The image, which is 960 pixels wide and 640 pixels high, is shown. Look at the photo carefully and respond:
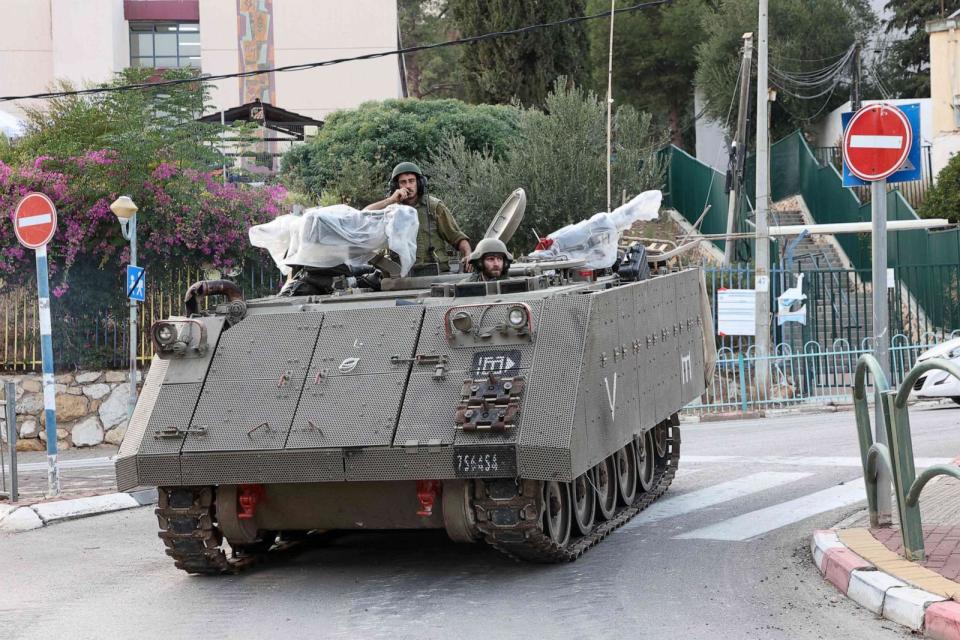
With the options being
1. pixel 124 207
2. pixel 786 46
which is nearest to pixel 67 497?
pixel 124 207

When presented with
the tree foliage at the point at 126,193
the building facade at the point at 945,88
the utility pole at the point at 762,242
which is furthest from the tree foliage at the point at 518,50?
the tree foliage at the point at 126,193

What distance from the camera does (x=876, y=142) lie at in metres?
8.74

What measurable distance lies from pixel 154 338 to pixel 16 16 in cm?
3196

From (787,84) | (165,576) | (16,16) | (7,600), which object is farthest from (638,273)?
(16,16)

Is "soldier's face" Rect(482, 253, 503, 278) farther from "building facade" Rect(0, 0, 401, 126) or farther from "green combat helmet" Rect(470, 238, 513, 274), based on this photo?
"building facade" Rect(0, 0, 401, 126)

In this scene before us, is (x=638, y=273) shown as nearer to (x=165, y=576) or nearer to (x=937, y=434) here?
(x=165, y=576)

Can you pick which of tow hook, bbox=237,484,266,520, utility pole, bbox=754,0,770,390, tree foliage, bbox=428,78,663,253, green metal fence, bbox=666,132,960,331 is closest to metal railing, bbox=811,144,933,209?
green metal fence, bbox=666,132,960,331

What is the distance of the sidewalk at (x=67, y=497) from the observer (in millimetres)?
11570

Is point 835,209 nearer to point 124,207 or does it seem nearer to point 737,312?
point 737,312

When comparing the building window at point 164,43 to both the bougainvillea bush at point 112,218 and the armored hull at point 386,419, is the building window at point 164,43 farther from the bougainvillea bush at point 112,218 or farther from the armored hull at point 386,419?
the armored hull at point 386,419

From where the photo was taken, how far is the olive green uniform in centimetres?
1072

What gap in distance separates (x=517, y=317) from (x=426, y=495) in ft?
3.95

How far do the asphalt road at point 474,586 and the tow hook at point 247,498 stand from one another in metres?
0.44

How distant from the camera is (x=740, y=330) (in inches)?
795
